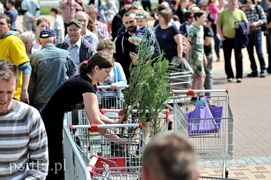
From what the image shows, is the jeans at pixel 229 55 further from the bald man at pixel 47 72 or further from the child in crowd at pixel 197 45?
the bald man at pixel 47 72

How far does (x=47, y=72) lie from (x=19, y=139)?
12.5 ft

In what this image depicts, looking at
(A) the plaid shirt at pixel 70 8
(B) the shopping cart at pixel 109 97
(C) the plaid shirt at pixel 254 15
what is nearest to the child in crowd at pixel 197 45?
(C) the plaid shirt at pixel 254 15

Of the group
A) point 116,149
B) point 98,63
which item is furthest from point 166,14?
point 116,149

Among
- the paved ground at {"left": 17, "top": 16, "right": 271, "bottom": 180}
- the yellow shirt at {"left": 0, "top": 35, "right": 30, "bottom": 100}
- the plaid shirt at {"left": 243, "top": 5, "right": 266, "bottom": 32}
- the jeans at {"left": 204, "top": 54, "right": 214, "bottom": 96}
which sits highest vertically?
the plaid shirt at {"left": 243, "top": 5, "right": 266, "bottom": 32}

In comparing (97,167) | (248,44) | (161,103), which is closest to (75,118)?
(161,103)

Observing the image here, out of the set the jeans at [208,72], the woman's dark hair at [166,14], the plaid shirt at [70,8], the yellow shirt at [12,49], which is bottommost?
the jeans at [208,72]

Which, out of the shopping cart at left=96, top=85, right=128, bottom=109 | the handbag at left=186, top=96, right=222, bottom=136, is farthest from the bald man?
the handbag at left=186, top=96, right=222, bottom=136

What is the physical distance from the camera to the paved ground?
8625 mm

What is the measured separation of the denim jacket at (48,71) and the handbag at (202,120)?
166cm

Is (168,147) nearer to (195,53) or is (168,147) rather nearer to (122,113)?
(122,113)

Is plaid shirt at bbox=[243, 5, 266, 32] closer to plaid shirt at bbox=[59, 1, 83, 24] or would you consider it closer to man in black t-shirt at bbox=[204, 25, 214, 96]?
man in black t-shirt at bbox=[204, 25, 214, 96]

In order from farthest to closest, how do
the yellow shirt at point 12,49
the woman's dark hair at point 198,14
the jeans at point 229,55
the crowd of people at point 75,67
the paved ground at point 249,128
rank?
the jeans at point 229,55
the woman's dark hair at point 198,14
the paved ground at point 249,128
the yellow shirt at point 12,49
the crowd of people at point 75,67

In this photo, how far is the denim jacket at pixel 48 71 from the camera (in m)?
8.12

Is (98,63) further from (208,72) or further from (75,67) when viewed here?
(208,72)
